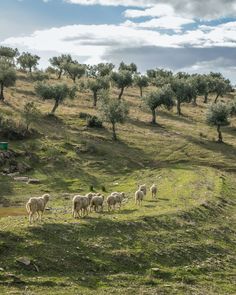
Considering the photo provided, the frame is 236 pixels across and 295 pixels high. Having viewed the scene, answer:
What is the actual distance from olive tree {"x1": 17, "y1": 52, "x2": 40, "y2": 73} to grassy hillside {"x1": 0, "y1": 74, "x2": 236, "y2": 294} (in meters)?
63.7

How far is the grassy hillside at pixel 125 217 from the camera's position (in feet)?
85.3

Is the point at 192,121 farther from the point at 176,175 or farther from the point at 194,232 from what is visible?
the point at 194,232

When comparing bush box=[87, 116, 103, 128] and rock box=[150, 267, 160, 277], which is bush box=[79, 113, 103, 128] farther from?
rock box=[150, 267, 160, 277]

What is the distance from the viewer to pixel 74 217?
35.7 meters

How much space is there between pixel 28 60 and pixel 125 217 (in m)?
136

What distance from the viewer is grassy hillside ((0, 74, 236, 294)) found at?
2600cm

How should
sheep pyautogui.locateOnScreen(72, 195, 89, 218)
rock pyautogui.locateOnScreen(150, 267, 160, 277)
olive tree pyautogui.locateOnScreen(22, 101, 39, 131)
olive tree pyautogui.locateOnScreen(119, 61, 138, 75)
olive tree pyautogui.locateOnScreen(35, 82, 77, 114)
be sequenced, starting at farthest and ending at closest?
olive tree pyautogui.locateOnScreen(119, 61, 138, 75)
olive tree pyautogui.locateOnScreen(35, 82, 77, 114)
olive tree pyautogui.locateOnScreen(22, 101, 39, 131)
sheep pyautogui.locateOnScreen(72, 195, 89, 218)
rock pyautogui.locateOnScreen(150, 267, 160, 277)

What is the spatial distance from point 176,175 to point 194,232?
32.4 m

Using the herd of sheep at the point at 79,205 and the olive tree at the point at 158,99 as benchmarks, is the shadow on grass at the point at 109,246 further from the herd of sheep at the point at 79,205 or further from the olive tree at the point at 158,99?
the olive tree at the point at 158,99

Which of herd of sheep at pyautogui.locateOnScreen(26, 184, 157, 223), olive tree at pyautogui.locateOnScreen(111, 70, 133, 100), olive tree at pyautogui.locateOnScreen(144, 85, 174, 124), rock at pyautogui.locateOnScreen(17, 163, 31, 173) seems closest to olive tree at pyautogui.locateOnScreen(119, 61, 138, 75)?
olive tree at pyautogui.locateOnScreen(111, 70, 133, 100)

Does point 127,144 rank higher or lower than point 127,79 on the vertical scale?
lower

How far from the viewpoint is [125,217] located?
37594mm

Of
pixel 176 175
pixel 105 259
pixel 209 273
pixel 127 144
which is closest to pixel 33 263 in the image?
pixel 105 259

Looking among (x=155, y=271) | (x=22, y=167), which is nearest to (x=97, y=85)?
(x=22, y=167)
